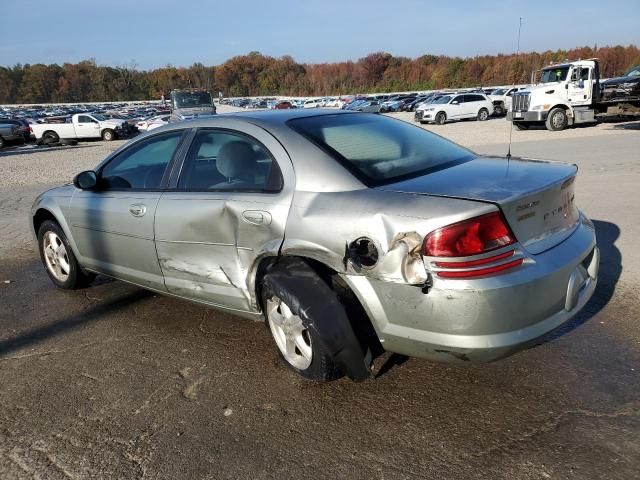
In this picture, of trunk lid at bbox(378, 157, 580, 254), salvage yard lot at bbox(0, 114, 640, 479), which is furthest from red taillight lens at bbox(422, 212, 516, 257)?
salvage yard lot at bbox(0, 114, 640, 479)

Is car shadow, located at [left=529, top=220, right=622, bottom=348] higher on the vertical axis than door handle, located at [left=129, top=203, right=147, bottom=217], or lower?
lower

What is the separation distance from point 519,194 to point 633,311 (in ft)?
6.43

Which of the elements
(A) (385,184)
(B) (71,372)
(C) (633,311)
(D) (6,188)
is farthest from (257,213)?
(D) (6,188)

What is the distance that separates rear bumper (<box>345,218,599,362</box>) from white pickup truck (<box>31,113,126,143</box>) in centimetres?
2790

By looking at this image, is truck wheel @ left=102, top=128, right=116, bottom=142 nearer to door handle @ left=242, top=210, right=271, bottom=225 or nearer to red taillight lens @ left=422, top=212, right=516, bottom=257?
door handle @ left=242, top=210, right=271, bottom=225

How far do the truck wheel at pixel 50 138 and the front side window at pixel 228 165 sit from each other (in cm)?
2731

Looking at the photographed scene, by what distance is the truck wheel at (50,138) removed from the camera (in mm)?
27219

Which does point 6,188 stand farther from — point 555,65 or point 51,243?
point 555,65

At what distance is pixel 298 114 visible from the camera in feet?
11.7

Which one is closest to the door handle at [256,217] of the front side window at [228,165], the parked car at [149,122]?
the front side window at [228,165]

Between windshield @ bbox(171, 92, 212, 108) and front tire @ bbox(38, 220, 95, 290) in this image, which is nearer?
front tire @ bbox(38, 220, 95, 290)

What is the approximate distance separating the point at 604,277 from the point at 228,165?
10.8 ft

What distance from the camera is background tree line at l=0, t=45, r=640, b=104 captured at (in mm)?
92000

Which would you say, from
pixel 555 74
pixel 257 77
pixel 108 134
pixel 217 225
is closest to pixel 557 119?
pixel 555 74
